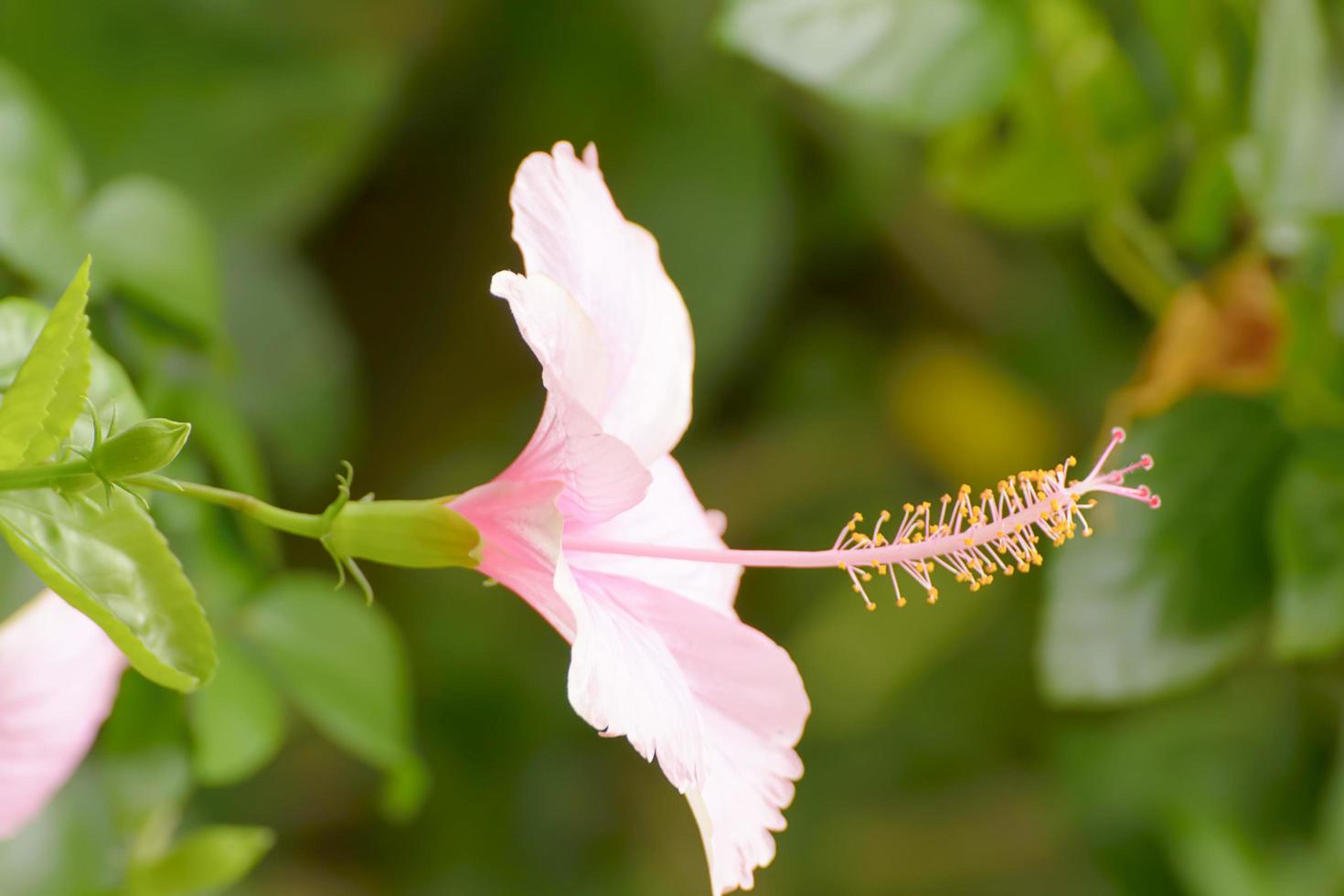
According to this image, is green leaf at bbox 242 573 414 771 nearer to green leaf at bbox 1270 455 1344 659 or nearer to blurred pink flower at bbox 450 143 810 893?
blurred pink flower at bbox 450 143 810 893

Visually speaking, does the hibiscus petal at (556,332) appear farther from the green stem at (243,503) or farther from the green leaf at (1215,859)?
the green leaf at (1215,859)

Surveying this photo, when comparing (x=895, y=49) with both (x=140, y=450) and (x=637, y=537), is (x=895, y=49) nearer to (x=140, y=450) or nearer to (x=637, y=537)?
(x=637, y=537)

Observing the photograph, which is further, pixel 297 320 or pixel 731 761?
pixel 297 320

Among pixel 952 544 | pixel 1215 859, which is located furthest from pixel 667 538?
pixel 1215 859

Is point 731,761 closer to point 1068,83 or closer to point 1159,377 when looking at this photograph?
point 1159,377

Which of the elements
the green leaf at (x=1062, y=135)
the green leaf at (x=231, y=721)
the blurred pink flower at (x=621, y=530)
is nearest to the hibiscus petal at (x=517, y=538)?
the blurred pink flower at (x=621, y=530)

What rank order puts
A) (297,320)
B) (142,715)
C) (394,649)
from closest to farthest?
(142,715), (394,649), (297,320)

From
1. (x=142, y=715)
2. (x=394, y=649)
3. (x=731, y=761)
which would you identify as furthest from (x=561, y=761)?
(x=731, y=761)
